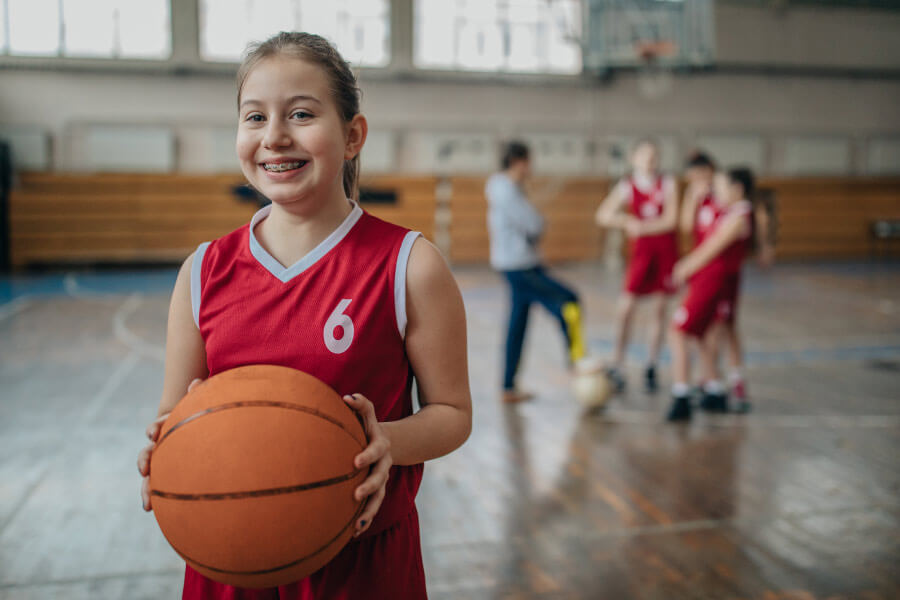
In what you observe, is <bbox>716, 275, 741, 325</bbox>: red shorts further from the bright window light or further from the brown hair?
the bright window light

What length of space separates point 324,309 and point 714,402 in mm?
4300

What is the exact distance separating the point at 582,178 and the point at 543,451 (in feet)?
37.7

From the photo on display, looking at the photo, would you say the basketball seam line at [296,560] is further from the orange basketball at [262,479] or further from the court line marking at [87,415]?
the court line marking at [87,415]

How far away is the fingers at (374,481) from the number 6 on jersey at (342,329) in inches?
8.0

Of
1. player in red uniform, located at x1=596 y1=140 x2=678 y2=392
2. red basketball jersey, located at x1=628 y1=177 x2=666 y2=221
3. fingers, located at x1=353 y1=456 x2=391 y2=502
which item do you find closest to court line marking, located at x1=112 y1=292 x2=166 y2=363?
A: player in red uniform, located at x1=596 y1=140 x2=678 y2=392

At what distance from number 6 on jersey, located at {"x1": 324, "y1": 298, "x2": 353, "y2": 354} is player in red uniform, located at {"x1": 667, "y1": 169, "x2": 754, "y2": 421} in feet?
12.6

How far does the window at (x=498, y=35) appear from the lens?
48.2ft

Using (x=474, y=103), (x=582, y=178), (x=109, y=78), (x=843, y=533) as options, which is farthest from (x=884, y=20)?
(x=843, y=533)

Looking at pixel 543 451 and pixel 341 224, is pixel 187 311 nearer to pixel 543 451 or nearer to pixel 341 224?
pixel 341 224

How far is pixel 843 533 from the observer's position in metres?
3.29

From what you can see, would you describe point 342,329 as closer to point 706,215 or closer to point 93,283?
point 706,215

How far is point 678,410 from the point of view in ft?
16.1

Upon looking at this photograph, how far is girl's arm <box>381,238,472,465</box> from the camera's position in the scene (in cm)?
132

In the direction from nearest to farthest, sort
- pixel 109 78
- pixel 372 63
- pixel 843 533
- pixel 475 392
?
pixel 843 533, pixel 475 392, pixel 109 78, pixel 372 63
